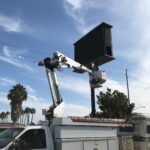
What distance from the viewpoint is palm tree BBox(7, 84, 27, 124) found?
61.2 meters

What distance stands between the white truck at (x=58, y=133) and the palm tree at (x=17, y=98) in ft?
161

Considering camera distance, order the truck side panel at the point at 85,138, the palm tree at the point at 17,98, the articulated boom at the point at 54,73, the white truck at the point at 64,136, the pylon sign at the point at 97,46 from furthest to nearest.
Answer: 1. the palm tree at the point at 17,98
2. the pylon sign at the point at 97,46
3. the articulated boom at the point at 54,73
4. the truck side panel at the point at 85,138
5. the white truck at the point at 64,136

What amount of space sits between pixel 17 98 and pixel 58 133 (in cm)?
5226

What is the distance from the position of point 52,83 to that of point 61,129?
2.56 metres

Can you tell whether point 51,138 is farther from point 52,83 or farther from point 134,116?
point 134,116

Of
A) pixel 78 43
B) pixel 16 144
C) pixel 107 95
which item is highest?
pixel 78 43

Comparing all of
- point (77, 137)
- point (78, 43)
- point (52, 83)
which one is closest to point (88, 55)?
point (78, 43)

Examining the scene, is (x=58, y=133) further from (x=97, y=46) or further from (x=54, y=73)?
(x=97, y=46)

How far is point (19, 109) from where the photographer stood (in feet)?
203

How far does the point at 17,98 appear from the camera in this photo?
6228 cm

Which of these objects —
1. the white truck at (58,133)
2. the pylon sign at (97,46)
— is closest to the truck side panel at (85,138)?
the white truck at (58,133)

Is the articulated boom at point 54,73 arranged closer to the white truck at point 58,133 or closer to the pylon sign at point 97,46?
the white truck at point 58,133

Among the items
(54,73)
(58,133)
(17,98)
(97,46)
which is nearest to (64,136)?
(58,133)

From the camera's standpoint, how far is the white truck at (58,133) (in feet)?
33.9
